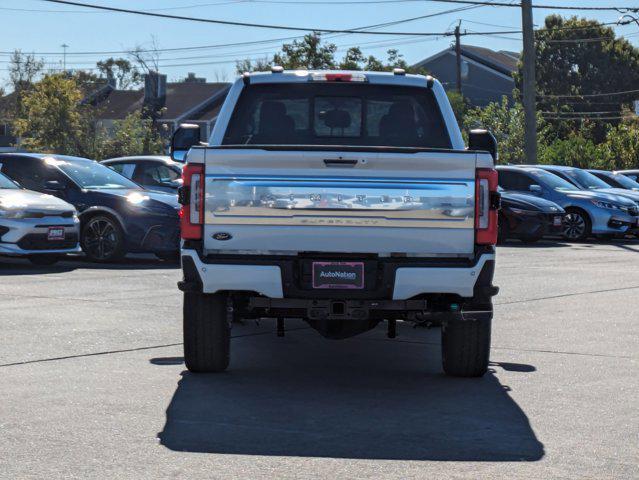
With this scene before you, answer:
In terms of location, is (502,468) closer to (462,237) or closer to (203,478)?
(203,478)

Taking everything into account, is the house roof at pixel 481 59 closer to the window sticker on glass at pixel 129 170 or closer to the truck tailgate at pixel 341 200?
the window sticker on glass at pixel 129 170

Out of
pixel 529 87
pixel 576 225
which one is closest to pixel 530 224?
pixel 576 225

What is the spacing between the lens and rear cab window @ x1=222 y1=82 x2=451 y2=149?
9.71 m

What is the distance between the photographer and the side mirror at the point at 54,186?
18.2 m

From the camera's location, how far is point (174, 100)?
82.8 m

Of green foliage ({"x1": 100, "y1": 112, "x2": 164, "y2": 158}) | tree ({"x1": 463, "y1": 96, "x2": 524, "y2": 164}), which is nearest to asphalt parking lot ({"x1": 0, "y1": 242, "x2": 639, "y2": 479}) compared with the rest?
tree ({"x1": 463, "y1": 96, "x2": 524, "y2": 164})

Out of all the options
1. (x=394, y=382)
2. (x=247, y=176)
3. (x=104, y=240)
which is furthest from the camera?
(x=104, y=240)

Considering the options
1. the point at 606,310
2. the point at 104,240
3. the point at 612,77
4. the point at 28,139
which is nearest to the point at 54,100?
the point at 28,139

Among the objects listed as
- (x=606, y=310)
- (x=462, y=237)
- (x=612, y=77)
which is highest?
(x=612, y=77)

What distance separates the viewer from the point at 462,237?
786 centimetres

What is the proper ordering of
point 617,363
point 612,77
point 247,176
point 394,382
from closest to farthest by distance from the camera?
1. point 247,176
2. point 394,382
3. point 617,363
4. point 612,77

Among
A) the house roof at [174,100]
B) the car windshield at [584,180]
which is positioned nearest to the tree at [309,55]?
the house roof at [174,100]

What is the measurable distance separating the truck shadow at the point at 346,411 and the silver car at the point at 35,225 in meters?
7.46

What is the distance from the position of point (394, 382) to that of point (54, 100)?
53.5 metres
